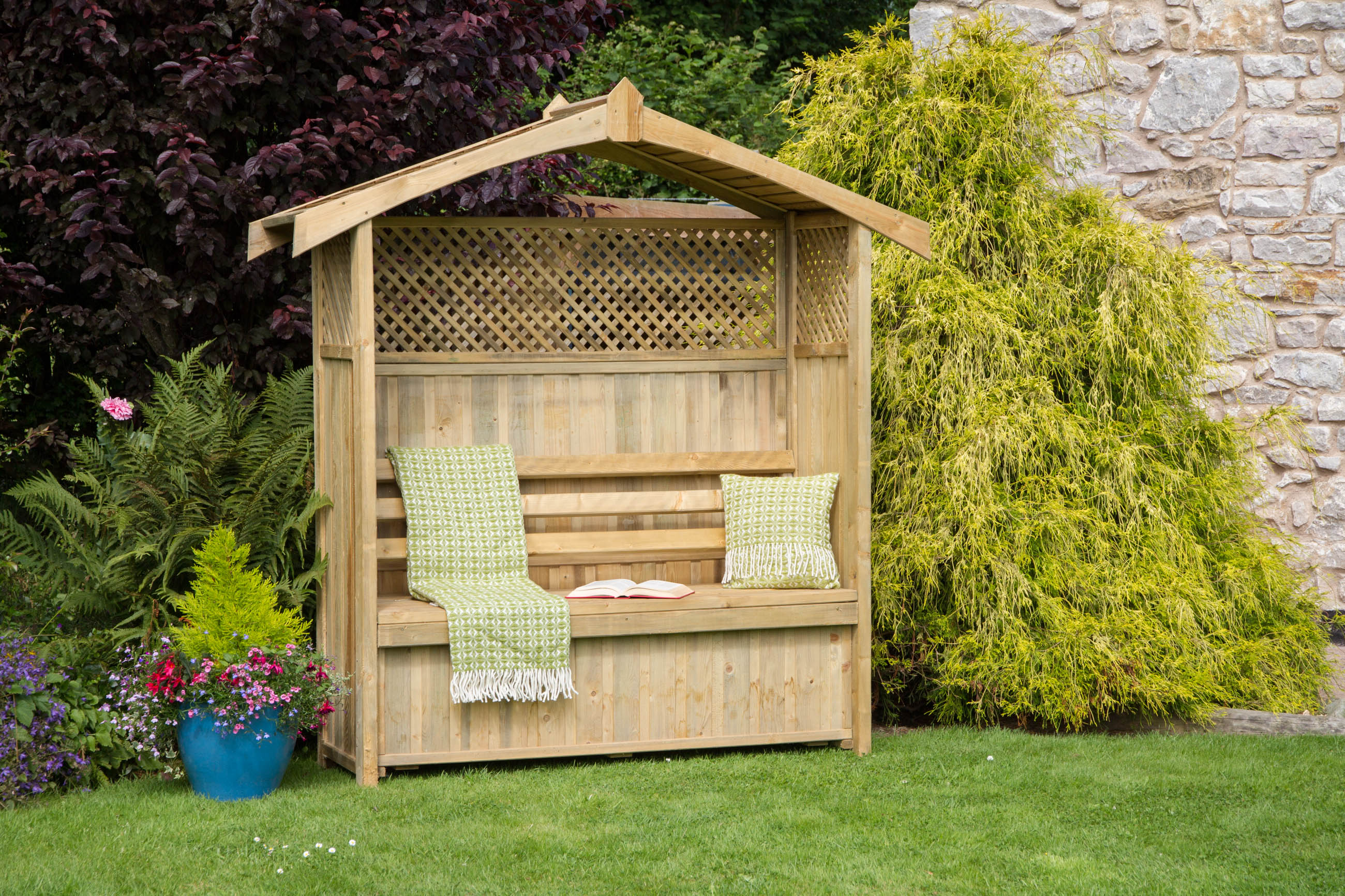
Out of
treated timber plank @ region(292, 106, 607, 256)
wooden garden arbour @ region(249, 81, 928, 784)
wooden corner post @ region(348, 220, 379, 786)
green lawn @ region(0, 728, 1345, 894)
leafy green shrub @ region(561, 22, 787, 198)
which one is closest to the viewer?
green lawn @ region(0, 728, 1345, 894)

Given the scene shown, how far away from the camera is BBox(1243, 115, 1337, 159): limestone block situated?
6.57 metres

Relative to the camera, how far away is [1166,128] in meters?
6.56

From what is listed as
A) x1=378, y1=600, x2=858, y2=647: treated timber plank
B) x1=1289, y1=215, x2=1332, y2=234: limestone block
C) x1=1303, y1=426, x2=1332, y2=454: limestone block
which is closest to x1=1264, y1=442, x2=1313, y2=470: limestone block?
x1=1303, y1=426, x2=1332, y2=454: limestone block

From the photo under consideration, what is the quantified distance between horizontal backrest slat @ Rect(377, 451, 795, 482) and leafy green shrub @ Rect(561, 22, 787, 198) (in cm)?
513

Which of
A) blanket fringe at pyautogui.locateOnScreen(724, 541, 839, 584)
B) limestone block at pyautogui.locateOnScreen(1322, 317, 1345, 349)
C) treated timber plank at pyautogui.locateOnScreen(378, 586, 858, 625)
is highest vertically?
limestone block at pyautogui.locateOnScreen(1322, 317, 1345, 349)

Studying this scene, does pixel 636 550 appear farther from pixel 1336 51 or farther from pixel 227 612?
pixel 1336 51

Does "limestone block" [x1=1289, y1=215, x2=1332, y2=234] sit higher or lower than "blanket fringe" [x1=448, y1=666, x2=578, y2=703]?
higher

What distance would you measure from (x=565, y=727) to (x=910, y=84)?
3.10 meters

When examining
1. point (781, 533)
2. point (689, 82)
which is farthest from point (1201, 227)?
point (689, 82)

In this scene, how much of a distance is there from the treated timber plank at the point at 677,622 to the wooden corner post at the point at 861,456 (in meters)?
0.11

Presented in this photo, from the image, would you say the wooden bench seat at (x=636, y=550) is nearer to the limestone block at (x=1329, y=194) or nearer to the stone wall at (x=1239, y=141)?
the stone wall at (x=1239, y=141)

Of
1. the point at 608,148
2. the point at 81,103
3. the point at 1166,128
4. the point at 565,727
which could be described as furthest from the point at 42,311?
the point at 1166,128

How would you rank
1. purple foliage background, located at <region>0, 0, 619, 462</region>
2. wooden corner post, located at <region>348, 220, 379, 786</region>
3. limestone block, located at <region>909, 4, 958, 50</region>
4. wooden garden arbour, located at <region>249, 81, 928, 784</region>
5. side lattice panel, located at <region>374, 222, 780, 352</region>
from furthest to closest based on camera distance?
limestone block, located at <region>909, 4, 958, 50</region>
side lattice panel, located at <region>374, 222, 780, 352</region>
purple foliage background, located at <region>0, 0, 619, 462</region>
wooden garden arbour, located at <region>249, 81, 928, 784</region>
wooden corner post, located at <region>348, 220, 379, 786</region>

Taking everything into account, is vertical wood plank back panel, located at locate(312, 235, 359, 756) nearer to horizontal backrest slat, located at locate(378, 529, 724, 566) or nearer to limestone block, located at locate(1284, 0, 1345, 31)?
horizontal backrest slat, located at locate(378, 529, 724, 566)
